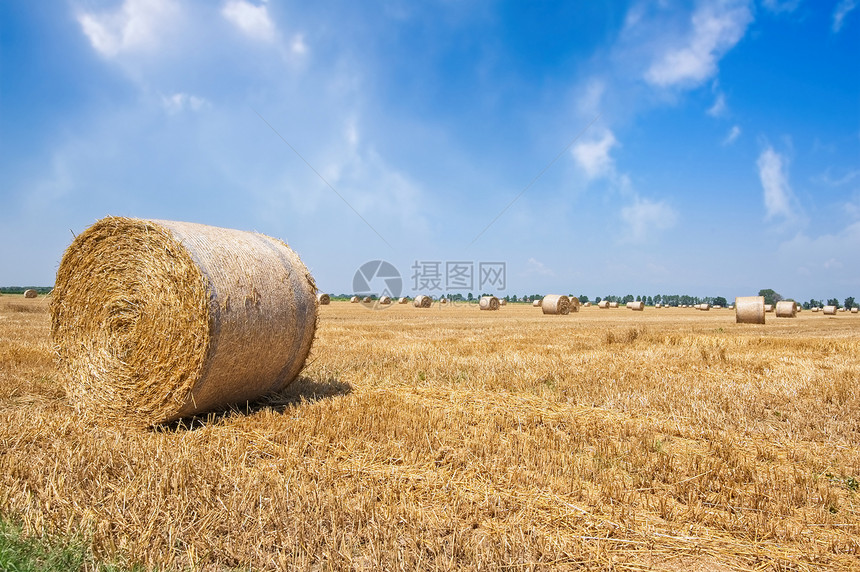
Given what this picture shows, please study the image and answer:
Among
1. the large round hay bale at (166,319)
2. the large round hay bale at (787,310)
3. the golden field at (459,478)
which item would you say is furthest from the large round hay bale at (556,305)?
the large round hay bale at (166,319)

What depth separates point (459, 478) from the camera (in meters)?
3.75

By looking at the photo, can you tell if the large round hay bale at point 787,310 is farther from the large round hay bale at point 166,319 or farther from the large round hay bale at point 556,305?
the large round hay bale at point 166,319

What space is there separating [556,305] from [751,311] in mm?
12651

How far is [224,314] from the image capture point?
5.21m

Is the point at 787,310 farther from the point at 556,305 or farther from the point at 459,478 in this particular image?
the point at 459,478

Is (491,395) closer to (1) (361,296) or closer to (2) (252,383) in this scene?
(2) (252,383)

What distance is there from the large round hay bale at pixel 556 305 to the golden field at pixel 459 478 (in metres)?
28.8

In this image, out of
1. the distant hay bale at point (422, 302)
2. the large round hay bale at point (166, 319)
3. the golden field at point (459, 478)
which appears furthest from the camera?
the distant hay bale at point (422, 302)

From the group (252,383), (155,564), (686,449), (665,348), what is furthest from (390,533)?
(665,348)

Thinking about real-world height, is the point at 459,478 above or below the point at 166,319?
below

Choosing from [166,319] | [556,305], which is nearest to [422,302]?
[556,305]

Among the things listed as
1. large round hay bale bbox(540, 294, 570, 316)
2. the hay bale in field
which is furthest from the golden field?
large round hay bale bbox(540, 294, 570, 316)

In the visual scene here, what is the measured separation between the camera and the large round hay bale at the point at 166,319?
516cm

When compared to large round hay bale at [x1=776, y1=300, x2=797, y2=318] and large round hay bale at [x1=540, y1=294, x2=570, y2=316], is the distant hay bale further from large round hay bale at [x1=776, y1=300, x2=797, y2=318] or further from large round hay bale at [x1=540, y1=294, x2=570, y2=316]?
large round hay bale at [x1=776, y1=300, x2=797, y2=318]
